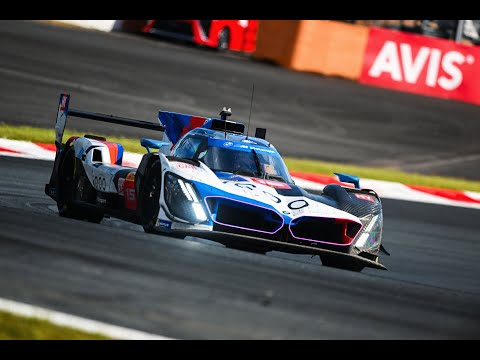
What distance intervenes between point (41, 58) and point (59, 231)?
14.3m

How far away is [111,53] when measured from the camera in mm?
24000

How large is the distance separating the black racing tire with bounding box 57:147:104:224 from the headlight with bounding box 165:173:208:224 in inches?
69.0

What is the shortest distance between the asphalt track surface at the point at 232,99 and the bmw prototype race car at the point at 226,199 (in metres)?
6.42

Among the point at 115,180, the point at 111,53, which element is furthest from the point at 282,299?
the point at 111,53

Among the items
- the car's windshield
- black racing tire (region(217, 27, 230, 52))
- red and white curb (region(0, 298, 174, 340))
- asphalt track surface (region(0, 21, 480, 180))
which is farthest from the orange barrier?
red and white curb (region(0, 298, 174, 340))

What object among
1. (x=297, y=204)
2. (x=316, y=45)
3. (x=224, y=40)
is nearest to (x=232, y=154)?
(x=297, y=204)

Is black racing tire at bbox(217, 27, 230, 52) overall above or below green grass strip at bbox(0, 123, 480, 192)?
above

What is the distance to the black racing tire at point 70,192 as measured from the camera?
34.7ft

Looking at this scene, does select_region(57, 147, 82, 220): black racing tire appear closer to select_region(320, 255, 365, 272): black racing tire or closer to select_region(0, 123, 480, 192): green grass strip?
select_region(320, 255, 365, 272): black racing tire

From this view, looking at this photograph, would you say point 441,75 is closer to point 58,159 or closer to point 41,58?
point 41,58

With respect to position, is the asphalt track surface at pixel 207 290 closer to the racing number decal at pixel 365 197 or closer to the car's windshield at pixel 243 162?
the racing number decal at pixel 365 197

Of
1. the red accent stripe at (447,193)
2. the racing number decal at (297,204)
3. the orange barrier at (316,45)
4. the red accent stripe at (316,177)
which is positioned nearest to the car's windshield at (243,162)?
the racing number decal at (297,204)

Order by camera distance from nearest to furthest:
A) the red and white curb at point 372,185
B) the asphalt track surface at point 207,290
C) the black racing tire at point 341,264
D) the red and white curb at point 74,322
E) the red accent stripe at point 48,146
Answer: the red and white curb at point 74,322 → the asphalt track surface at point 207,290 → the black racing tire at point 341,264 → the red and white curb at point 372,185 → the red accent stripe at point 48,146

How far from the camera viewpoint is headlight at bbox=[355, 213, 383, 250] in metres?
9.22
